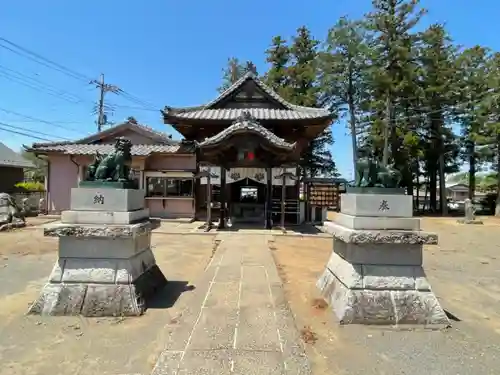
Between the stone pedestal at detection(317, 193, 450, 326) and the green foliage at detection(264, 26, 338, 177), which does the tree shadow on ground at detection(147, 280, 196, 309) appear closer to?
the stone pedestal at detection(317, 193, 450, 326)

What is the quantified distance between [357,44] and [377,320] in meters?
29.1

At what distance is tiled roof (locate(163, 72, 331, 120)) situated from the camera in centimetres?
1605

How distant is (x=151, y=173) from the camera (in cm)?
1898

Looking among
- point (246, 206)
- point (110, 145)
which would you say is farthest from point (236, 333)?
point (110, 145)

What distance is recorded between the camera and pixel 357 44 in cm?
2911

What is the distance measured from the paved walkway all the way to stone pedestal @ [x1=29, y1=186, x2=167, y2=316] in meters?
1.02

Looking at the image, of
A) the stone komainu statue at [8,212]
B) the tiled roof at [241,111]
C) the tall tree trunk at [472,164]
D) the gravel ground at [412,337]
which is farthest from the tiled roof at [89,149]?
the tall tree trunk at [472,164]

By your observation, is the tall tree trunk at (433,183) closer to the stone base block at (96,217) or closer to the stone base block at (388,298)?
the stone base block at (388,298)

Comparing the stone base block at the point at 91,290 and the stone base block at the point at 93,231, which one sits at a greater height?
the stone base block at the point at 93,231

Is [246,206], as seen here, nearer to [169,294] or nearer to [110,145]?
[110,145]

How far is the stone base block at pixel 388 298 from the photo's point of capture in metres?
4.53

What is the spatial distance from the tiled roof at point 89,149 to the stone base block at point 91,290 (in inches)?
546

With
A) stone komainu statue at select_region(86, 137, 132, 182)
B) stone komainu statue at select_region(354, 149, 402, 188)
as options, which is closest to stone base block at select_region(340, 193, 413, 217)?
stone komainu statue at select_region(354, 149, 402, 188)

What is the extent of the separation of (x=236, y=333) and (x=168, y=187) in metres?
15.9
